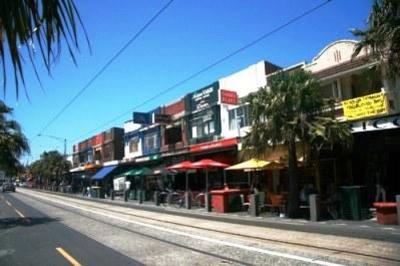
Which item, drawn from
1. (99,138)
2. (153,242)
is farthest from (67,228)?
(99,138)

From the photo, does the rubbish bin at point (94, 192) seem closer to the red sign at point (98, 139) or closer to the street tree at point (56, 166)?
the red sign at point (98, 139)

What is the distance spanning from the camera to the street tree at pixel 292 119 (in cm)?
2136

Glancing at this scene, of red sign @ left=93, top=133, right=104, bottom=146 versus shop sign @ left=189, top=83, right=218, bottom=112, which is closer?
shop sign @ left=189, top=83, right=218, bottom=112

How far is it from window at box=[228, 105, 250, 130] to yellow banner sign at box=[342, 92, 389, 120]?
→ 10361 millimetres

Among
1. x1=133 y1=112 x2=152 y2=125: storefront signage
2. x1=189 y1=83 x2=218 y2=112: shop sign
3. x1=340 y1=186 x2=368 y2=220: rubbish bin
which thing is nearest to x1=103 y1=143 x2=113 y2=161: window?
x1=133 y1=112 x2=152 y2=125: storefront signage

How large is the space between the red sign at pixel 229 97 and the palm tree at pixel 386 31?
17.4 meters

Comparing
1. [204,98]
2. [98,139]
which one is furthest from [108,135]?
[204,98]

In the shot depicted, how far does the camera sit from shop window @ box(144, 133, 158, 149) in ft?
157

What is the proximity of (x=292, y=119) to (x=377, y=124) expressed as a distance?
11.4ft

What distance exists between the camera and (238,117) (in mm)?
33844

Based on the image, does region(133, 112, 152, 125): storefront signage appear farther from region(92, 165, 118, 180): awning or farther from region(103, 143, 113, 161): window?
region(103, 143, 113, 161): window

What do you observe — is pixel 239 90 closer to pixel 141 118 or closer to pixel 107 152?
pixel 141 118

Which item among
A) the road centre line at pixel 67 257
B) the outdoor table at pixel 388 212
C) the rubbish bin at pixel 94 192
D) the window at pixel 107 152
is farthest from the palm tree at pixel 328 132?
the window at pixel 107 152

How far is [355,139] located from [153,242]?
14.0m
